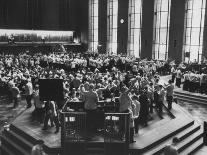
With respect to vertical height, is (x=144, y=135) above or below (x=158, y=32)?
below

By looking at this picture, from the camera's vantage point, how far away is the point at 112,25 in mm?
30891

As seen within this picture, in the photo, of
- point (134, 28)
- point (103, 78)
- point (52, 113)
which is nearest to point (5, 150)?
point (52, 113)

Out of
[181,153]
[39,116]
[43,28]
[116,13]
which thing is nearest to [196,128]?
[181,153]

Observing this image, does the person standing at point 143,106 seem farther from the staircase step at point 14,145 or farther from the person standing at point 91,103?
the staircase step at point 14,145

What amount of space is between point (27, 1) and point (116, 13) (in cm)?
964

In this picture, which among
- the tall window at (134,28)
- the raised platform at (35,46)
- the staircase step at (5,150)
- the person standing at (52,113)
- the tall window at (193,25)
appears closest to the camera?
the person standing at (52,113)

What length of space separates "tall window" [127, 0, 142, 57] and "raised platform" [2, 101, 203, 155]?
17.5 metres

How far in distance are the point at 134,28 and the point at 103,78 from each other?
50.8 ft

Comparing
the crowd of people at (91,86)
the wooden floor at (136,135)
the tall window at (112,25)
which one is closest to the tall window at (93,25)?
the tall window at (112,25)

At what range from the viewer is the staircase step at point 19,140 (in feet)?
27.9

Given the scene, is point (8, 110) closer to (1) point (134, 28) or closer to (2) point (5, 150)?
(2) point (5, 150)

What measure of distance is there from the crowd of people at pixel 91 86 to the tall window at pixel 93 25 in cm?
1090

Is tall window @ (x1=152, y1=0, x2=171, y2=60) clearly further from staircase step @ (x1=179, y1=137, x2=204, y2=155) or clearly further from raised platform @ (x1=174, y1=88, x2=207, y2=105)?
staircase step @ (x1=179, y1=137, x2=204, y2=155)

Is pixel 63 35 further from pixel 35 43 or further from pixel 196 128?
pixel 196 128
